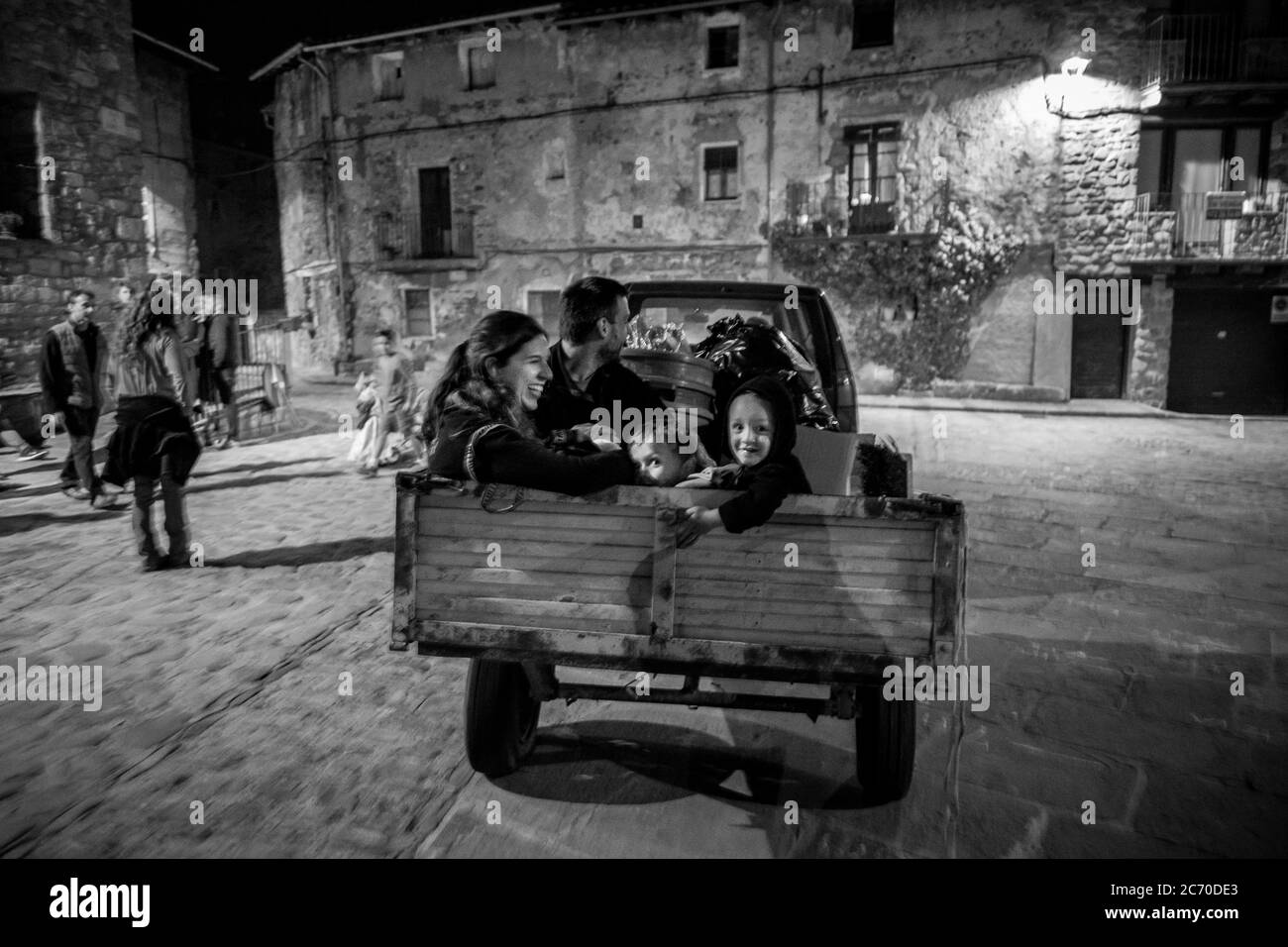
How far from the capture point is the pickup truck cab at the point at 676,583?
2365 millimetres

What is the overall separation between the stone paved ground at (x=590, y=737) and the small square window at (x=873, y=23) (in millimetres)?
18051

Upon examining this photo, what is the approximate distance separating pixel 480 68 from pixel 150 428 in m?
21.8

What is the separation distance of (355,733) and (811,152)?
807 inches

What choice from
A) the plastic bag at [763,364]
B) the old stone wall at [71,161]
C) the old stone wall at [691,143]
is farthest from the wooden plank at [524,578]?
the old stone wall at [691,143]

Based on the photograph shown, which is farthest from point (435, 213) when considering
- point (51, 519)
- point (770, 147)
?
point (51, 519)

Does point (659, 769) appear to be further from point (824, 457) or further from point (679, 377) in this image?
point (679, 377)

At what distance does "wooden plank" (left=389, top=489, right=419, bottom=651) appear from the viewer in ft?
8.29

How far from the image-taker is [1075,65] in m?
18.3

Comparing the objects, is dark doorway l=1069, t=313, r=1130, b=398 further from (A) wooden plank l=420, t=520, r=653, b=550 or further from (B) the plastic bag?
(A) wooden plank l=420, t=520, r=653, b=550

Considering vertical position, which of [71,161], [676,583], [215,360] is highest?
[71,161]

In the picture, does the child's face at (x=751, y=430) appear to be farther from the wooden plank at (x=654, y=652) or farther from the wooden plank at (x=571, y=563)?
the wooden plank at (x=654, y=652)

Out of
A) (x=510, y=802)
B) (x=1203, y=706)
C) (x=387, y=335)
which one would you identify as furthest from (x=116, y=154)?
(x=1203, y=706)

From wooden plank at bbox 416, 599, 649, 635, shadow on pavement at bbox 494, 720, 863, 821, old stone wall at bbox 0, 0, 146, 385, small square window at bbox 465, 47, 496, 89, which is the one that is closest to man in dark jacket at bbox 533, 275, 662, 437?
wooden plank at bbox 416, 599, 649, 635

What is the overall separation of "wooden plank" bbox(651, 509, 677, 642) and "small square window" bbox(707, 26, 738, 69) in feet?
72.2
